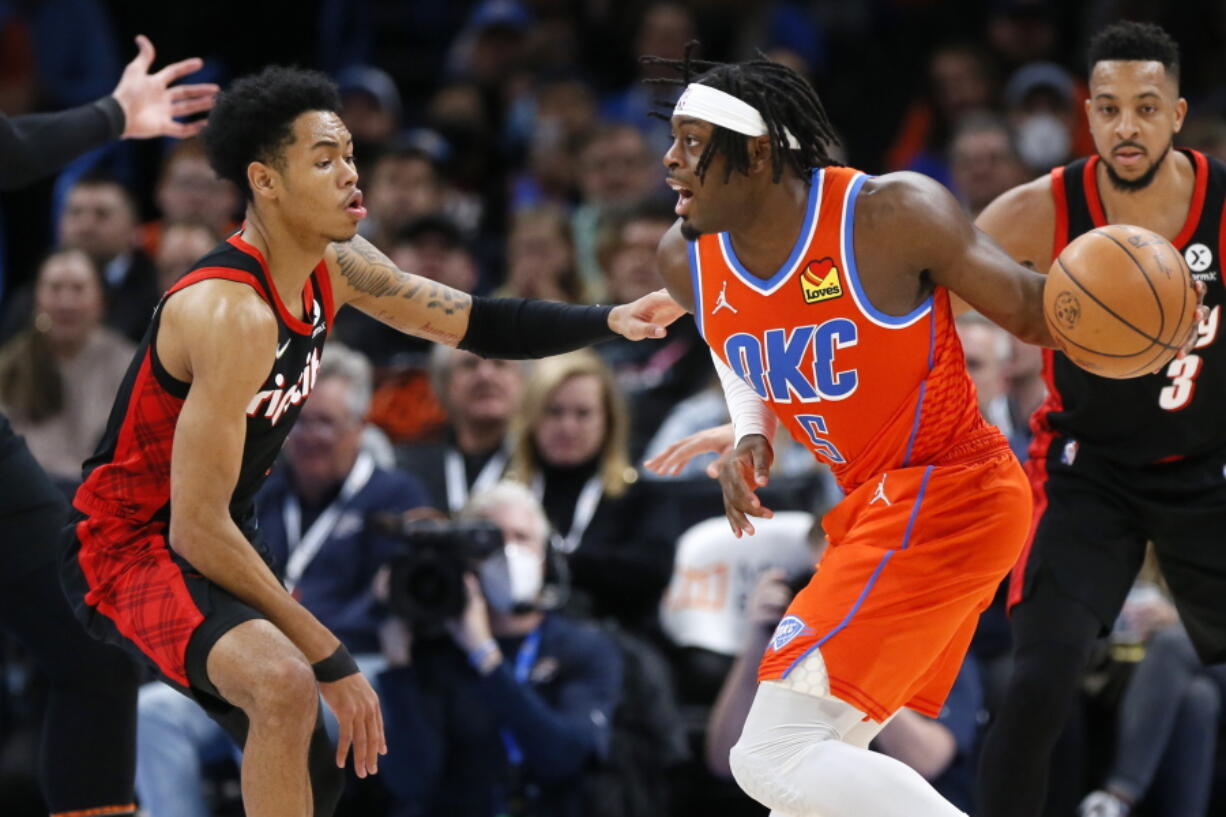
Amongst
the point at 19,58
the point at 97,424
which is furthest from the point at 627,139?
the point at 19,58

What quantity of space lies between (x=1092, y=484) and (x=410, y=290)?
2004mm

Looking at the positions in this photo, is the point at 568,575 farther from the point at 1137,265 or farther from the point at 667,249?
the point at 1137,265

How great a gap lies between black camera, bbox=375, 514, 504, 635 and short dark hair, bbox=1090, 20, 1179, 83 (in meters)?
2.61

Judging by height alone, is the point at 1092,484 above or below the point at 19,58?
below

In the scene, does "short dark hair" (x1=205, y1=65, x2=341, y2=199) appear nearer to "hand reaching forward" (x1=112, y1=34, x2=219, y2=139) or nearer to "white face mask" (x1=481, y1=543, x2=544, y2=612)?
"hand reaching forward" (x1=112, y1=34, x2=219, y2=139)

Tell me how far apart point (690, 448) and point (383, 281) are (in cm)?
98

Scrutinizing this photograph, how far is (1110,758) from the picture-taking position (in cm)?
675

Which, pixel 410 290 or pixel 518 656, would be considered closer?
pixel 410 290

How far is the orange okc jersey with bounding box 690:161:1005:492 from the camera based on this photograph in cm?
431

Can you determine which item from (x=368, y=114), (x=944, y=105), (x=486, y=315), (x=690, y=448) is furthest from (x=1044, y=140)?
(x=486, y=315)

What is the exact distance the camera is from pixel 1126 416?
498 cm

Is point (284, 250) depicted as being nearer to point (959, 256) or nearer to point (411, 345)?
point (959, 256)

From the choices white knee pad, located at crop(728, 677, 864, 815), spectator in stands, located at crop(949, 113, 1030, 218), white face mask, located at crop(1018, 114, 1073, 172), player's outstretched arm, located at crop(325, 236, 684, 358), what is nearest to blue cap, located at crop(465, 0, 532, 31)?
white face mask, located at crop(1018, 114, 1073, 172)

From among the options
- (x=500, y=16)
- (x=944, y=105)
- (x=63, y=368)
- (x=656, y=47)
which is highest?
(x=500, y=16)
